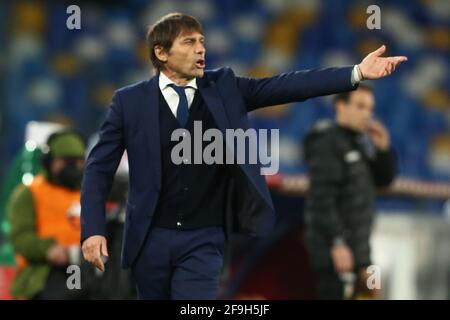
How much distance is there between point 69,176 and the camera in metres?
6.43

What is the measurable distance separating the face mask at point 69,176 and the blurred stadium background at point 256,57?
488cm

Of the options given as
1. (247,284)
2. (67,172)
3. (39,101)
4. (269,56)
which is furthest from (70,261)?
(269,56)

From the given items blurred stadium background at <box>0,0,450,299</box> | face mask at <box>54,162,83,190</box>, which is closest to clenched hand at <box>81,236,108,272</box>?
face mask at <box>54,162,83,190</box>

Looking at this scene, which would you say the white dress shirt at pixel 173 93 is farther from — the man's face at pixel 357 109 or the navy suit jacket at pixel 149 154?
the man's face at pixel 357 109

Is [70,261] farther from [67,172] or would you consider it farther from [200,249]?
[200,249]

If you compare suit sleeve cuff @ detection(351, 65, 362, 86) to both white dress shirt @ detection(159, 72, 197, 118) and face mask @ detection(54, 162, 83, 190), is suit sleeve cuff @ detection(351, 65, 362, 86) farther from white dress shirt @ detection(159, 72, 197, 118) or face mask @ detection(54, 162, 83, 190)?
face mask @ detection(54, 162, 83, 190)

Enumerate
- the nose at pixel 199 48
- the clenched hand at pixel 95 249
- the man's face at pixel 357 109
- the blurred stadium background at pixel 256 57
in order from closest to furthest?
the clenched hand at pixel 95 249
the nose at pixel 199 48
the man's face at pixel 357 109
the blurred stadium background at pixel 256 57

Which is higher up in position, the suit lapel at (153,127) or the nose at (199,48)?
the nose at (199,48)

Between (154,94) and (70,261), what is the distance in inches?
76.3

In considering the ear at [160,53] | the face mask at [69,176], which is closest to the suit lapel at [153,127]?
the ear at [160,53]

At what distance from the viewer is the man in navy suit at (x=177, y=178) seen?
4.43m

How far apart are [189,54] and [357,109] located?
82.2 inches

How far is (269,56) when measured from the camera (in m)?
14.8

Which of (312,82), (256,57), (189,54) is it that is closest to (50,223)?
(189,54)
